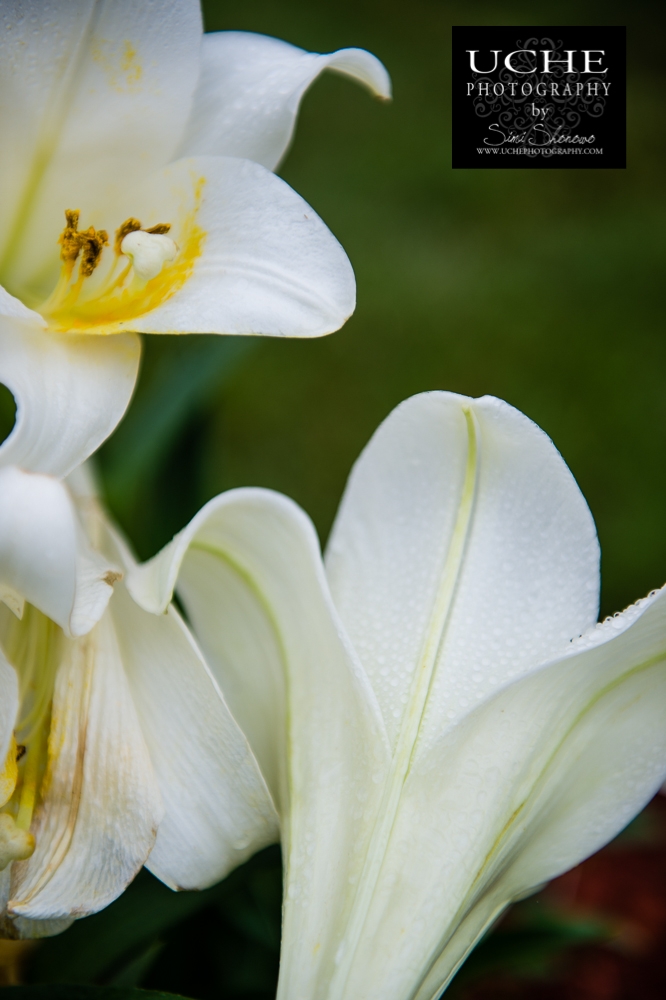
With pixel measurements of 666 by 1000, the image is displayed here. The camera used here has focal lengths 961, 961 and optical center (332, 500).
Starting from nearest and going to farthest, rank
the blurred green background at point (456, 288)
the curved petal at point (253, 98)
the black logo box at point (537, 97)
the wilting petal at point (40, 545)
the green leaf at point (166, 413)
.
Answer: the wilting petal at point (40, 545) → the curved petal at point (253, 98) → the black logo box at point (537, 97) → the green leaf at point (166, 413) → the blurred green background at point (456, 288)

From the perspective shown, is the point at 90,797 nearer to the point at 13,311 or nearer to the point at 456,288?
the point at 13,311

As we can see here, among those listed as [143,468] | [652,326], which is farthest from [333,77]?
[143,468]

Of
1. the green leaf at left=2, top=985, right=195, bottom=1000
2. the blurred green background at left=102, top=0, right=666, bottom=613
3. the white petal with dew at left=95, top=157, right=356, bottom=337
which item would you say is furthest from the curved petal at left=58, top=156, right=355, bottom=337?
the blurred green background at left=102, top=0, right=666, bottom=613

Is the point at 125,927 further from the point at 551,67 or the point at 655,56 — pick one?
the point at 655,56

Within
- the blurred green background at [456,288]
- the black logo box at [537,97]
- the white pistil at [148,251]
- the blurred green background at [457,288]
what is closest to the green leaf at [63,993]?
the white pistil at [148,251]

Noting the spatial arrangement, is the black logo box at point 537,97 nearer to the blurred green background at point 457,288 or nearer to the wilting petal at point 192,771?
the wilting petal at point 192,771

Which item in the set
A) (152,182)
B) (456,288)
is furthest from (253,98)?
(456,288)

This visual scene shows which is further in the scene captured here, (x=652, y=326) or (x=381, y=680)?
(x=652, y=326)
